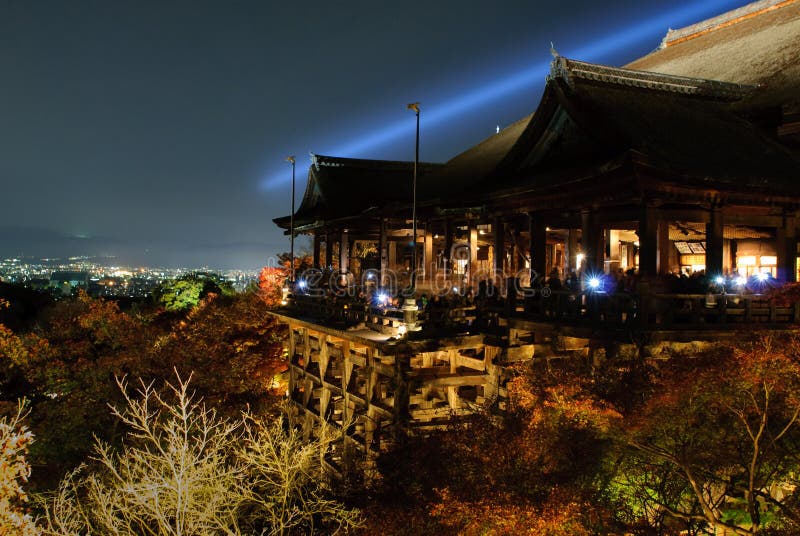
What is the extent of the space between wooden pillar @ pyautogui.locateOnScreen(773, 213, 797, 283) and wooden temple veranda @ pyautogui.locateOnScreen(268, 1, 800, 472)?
0.03 meters

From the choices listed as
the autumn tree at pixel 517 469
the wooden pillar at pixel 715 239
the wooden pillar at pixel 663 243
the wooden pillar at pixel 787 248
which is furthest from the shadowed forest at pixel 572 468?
the wooden pillar at pixel 663 243

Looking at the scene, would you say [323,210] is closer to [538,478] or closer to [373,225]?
[373,225]

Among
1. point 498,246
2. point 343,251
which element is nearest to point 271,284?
point 343,251

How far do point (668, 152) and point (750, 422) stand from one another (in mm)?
5665

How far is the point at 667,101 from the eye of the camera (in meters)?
15.7

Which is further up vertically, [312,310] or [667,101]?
[667,101]

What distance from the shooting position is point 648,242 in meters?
11.6

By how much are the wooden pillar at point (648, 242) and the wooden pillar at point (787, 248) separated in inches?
170

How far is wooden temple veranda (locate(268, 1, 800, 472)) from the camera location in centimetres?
1143

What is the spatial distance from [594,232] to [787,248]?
4.69 meters

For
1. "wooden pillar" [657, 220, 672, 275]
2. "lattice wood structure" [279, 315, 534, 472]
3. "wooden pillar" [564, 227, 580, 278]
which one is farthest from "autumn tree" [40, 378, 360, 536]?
"wooden pillar" [657, 220, 672, 275]

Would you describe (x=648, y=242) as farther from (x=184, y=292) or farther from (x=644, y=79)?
(x=184, y=292)

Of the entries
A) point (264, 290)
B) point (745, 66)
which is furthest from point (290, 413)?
point (745, 66)

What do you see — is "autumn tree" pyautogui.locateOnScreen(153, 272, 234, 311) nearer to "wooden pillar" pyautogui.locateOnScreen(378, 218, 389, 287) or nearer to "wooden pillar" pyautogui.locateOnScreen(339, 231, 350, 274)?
"wooden pillar" pyautogui.locateOnScreen(339, 231, 350, 274)
